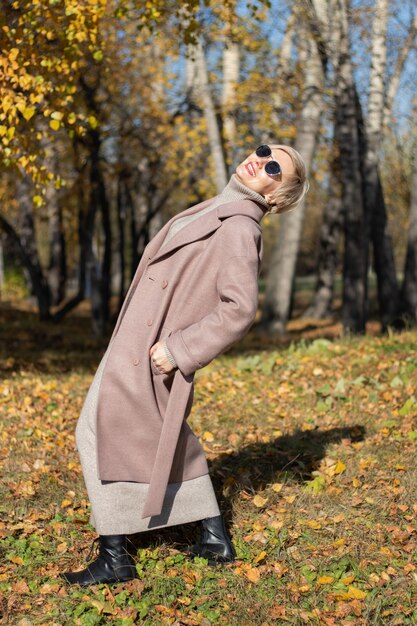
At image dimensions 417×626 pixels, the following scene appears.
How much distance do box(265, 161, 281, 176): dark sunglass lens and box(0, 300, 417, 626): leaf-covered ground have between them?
6.40 feet

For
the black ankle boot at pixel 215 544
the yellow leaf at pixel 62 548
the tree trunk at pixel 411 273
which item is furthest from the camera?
the tree trunk at pixel 411 273

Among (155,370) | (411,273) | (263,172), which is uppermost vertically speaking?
(263,172)

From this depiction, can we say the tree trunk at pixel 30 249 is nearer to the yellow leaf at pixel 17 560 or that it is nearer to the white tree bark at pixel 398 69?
the white tree bark at pixel 398 69

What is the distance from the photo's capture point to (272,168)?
11.8ft

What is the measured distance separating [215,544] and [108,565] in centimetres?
57

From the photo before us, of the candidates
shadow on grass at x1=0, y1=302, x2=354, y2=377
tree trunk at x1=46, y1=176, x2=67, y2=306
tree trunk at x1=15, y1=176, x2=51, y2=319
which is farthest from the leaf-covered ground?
tree trunk at x1=46, y1=176, x2=67, y2=306

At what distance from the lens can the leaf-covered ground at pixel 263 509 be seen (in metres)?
3.67

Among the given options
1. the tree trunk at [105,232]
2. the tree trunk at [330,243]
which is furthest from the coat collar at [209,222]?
the tree trunk at [330,243]

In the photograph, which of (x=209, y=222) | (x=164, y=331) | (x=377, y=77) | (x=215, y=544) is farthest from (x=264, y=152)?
(x=377, y=77)

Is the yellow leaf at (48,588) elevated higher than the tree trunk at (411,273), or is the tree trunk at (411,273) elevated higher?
the yellow leaf at (48,588)

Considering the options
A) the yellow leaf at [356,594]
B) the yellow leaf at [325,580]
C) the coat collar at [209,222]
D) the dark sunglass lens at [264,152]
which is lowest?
the yellow leaf at [325,580]

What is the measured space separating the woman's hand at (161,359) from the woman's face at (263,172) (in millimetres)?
849

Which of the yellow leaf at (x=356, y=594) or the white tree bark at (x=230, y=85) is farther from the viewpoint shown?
the white tree bark at (x=230, y=85)

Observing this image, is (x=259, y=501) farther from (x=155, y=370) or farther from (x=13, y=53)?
(x=13, y=53)
